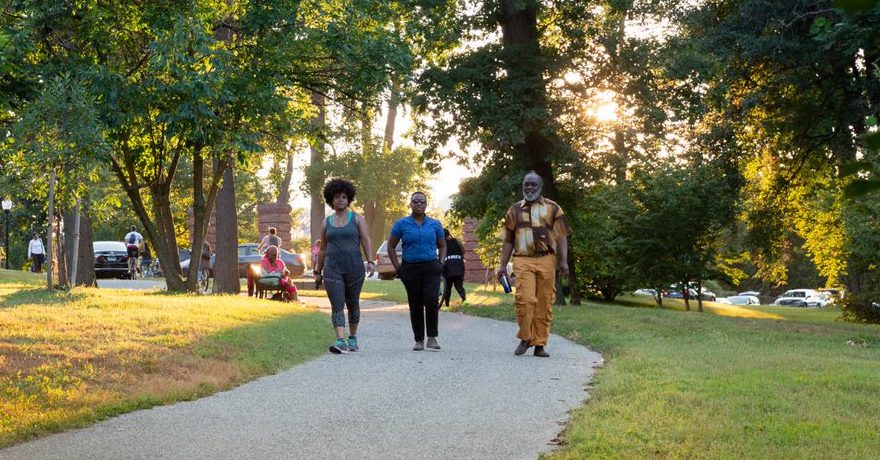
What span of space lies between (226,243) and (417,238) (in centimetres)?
1422

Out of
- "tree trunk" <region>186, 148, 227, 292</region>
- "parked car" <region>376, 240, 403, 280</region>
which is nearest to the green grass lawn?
"tree trunk" <region>186, 148, 227, 292</region>

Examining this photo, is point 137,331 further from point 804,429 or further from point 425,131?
point 425,131

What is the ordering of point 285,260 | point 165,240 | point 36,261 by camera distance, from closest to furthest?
point 165,240 < point 285,260 < point 36,261

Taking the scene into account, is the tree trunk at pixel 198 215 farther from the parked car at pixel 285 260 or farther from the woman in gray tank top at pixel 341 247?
the woman in gray tank top at pixel 341 247

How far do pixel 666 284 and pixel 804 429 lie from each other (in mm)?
26717

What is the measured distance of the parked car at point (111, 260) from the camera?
143ft

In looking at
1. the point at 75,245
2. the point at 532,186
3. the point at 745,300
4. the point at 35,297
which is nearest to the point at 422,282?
the point at 532,186

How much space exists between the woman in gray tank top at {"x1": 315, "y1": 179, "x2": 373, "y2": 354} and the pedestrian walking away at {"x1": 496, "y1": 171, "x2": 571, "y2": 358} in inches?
68.4

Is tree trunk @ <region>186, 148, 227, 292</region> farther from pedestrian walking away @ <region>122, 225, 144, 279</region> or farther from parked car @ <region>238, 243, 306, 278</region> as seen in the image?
pedestrian walking away @ <region>122, 225, 144, 279</region>

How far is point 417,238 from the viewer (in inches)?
499

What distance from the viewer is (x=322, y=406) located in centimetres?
841

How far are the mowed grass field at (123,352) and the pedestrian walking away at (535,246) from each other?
8.60 ft

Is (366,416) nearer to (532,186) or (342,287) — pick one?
(532,186)

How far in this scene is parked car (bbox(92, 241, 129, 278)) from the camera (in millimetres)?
43438
